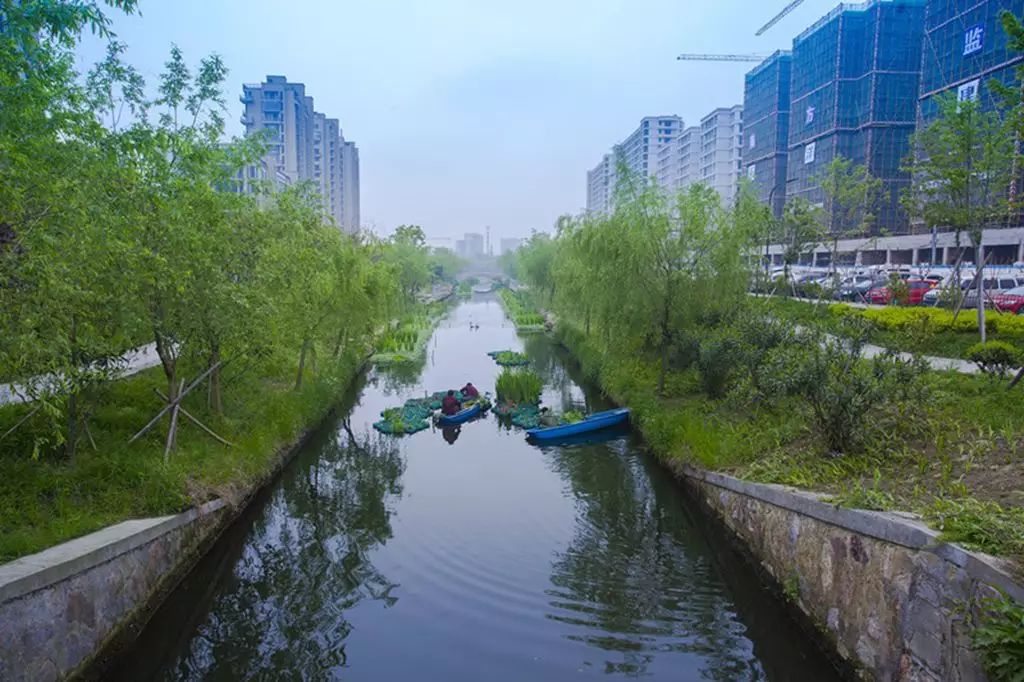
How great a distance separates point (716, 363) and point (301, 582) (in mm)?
8926

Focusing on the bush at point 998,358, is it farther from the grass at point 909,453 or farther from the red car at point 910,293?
the red car at point 910,293

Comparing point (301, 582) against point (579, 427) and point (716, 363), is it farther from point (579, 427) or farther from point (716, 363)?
point (716, 363)

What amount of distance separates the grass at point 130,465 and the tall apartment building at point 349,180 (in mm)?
80430

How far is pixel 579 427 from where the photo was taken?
49.3 feet

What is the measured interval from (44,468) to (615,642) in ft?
24.2

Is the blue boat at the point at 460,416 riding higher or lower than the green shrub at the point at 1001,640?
lower

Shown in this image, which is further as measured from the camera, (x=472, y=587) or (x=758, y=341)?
(x=758, y=341)

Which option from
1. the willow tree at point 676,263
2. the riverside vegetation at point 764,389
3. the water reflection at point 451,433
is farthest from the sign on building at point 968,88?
the water reflection at point 451,433

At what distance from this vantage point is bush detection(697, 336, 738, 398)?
13.2 meters

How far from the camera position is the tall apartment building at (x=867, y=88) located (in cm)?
4619

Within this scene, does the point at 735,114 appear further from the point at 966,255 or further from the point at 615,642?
the point at 615,642

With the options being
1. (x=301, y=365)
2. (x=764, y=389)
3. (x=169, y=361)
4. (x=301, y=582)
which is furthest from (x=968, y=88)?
(x=301, y=582)

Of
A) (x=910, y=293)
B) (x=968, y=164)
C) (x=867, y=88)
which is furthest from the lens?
(x=867, y=88)

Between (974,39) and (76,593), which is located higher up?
(974,39)
